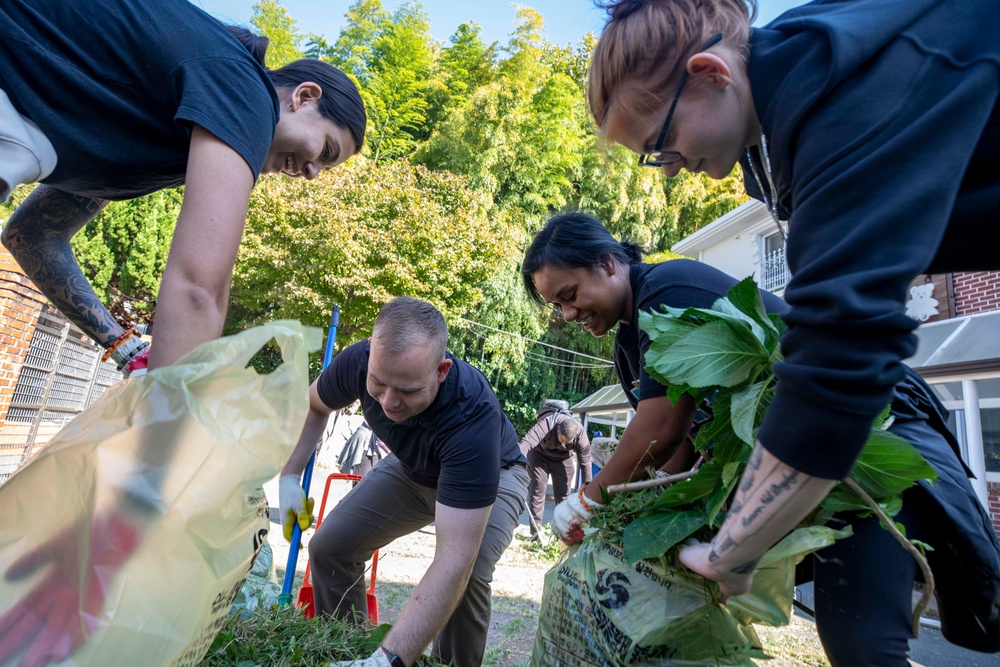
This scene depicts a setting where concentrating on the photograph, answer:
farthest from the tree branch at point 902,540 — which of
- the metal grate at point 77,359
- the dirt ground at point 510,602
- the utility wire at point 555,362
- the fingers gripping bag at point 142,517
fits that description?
the utility wire at point 555,362

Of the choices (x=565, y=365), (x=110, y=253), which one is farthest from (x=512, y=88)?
(x=110, y=253)

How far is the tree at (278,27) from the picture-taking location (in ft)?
66.6

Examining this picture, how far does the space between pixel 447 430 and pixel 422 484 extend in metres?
0.58

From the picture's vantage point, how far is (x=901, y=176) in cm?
88

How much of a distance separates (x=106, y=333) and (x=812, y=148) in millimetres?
1931

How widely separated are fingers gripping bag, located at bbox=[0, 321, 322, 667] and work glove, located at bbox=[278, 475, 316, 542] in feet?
6.55

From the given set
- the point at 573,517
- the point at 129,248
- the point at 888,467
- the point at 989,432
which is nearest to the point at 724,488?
the point at 888,467

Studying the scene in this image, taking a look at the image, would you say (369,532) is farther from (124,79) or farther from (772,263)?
(772,263)

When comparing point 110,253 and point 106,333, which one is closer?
point 106,333

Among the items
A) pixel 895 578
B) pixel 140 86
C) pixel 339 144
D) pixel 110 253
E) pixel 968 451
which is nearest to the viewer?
pixel 140 86

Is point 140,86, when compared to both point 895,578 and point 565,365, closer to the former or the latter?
point 895,578

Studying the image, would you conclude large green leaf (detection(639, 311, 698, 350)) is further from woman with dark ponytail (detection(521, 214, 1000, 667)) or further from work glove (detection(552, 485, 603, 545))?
work glove (detection(552, 485, 603, 545))

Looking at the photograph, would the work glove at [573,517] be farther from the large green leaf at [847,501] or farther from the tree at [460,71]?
the tree at [460,71]

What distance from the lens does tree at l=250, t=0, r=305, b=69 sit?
2031 cm
